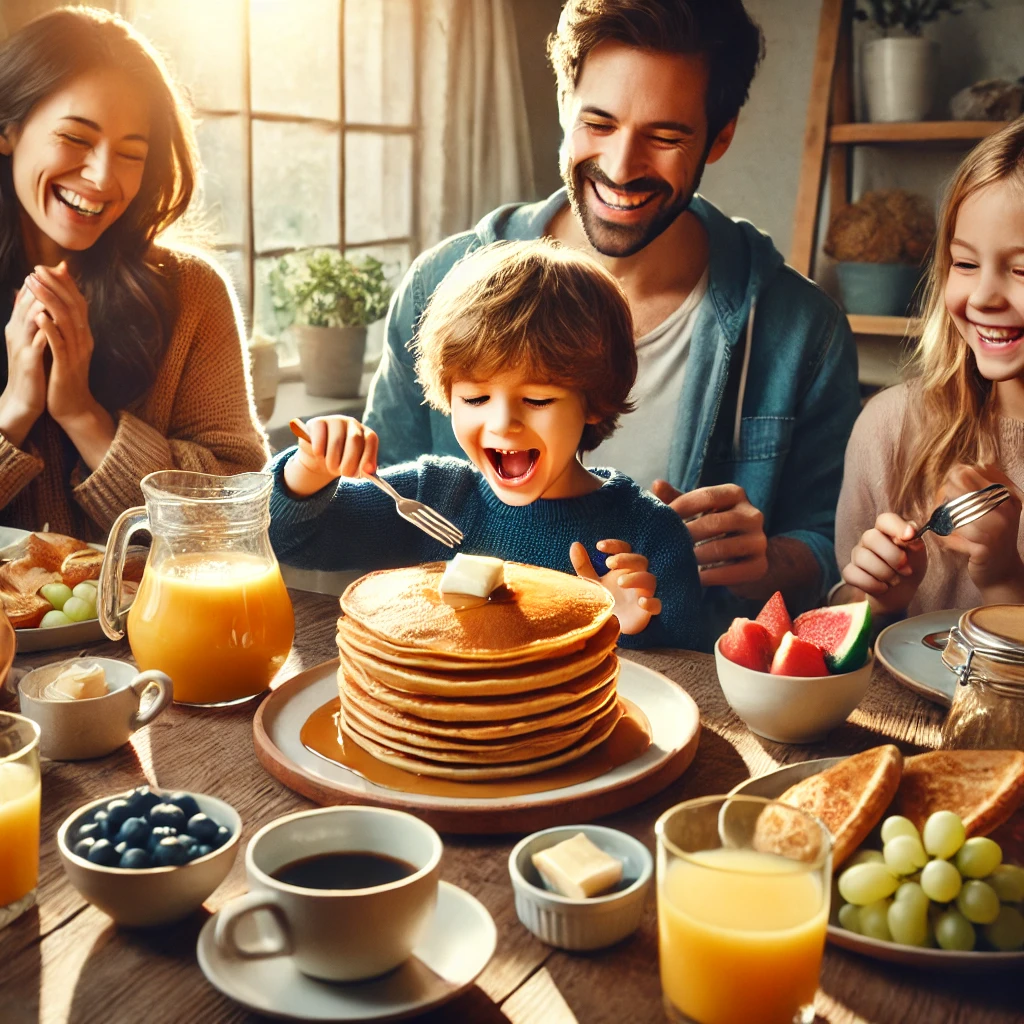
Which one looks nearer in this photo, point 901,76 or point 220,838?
point 220,838

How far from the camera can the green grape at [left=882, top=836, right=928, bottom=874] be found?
32.9 inches

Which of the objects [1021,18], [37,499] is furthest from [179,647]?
[1021,18]

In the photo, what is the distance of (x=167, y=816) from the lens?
2.87 feet

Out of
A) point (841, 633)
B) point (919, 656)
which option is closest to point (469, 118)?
point (919, 656)

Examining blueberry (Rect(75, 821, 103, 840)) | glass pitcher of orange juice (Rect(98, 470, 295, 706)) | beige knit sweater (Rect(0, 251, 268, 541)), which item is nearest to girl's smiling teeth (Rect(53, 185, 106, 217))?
beige knit sweater (Rect(0, 251, 268, 541))

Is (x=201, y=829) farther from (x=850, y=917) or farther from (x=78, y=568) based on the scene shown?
(x=78, y=568)

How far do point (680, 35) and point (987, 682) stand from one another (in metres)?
1.59

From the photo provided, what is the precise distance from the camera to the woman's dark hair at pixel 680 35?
219 centimetres

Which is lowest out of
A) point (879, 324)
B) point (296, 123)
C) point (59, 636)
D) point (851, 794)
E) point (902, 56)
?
point (59, 636)

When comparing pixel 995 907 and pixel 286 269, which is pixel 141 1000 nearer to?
pixel 995 907

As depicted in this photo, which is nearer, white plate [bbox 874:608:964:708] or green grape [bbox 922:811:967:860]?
green grape [bbox 922:811:967:860]

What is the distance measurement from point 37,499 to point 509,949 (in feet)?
5.78

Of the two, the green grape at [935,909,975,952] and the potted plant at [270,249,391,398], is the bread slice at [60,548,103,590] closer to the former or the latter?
the green grape at [935,909,975,952]

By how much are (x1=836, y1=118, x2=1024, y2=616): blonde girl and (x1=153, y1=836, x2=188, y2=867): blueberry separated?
116cm
